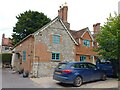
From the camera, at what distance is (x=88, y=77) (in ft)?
47.1

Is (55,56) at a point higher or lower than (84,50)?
lower

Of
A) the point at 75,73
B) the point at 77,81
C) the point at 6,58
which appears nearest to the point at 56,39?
the point at 75,73

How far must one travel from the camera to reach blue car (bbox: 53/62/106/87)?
13.2m

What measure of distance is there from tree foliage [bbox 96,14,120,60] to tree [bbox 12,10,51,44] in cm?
2253

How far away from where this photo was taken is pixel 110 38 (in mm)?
15742

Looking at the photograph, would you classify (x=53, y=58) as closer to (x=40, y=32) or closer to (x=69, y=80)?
(x=40, y=32)

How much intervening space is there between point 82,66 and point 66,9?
1455 centimetres

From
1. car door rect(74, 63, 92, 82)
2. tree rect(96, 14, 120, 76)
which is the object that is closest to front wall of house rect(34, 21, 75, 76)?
tree rect(96, 14, 120, 76)

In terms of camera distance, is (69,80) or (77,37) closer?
(69,80)

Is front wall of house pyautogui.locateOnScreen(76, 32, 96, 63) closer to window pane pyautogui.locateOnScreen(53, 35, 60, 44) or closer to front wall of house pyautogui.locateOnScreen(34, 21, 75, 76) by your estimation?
front wall of house pyautogui.locateOnScreen(34, 21, 75, 76)

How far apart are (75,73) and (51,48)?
862 cm

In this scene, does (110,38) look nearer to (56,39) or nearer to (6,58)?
(56,39)

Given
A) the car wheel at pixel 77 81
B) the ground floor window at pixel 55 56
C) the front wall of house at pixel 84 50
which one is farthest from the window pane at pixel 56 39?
the car wheel at pixel 77 81

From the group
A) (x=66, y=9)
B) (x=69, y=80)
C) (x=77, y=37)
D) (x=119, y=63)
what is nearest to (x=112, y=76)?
(x=119, y=63)
